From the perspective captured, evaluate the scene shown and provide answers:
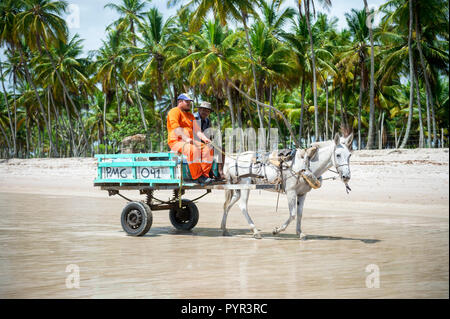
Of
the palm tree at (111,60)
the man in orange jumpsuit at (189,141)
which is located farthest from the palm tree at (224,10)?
the man in orange jumpsuit at (189,141)

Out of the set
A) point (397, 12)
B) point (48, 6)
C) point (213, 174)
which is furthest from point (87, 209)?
point (48, 6)

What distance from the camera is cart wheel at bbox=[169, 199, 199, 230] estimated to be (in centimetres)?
1001

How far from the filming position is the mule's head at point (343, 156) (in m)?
7.99

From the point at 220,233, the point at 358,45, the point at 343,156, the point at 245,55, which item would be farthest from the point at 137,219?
the point at 358,45

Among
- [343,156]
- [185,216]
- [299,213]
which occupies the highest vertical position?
[343,156]

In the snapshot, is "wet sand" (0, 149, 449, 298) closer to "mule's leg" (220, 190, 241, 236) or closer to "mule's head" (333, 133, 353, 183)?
"mule's leg" (220, 190, 241, 236)

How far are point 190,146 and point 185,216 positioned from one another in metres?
2.10

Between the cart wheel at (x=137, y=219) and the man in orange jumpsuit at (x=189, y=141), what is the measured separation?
42.1 inches

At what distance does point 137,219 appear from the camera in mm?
9227

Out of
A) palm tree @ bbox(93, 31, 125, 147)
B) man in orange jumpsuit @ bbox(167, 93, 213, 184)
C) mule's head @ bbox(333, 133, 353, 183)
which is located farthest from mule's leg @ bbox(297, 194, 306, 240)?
palm tree @ bbox(93, 31, 125, 147)

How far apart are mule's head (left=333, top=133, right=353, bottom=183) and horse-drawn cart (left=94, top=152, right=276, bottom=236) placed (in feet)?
3.83

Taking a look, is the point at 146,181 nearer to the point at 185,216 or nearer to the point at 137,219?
the point at 137,219

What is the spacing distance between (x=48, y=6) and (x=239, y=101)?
1526cm

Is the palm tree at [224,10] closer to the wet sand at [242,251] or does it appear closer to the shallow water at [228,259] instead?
the wet sand at [242,251]
